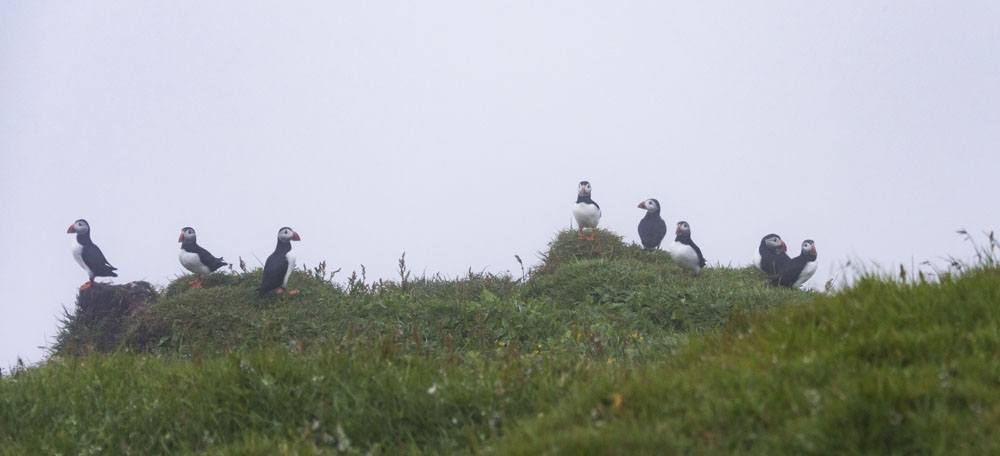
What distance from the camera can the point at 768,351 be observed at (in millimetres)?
6641

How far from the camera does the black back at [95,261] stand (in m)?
20.9

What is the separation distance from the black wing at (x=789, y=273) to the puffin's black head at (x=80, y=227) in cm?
1345

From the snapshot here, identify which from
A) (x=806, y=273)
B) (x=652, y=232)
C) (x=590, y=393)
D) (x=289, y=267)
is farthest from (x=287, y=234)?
(x=590, y=393)

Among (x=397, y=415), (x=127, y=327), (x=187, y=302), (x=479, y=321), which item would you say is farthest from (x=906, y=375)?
(x=127, y=327)

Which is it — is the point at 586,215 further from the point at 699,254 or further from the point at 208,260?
the point at 208,260

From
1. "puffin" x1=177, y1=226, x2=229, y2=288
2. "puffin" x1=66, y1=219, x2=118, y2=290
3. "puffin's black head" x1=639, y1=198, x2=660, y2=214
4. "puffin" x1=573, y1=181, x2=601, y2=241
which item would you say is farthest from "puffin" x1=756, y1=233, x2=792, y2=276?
"puffin" x1=66, y1=219, x2=118, y2=290

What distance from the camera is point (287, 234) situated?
18.9m

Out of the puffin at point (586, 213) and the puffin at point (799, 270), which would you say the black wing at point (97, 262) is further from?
the puffin at point (799, 270)

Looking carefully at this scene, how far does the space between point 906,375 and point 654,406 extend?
1344 millimetres

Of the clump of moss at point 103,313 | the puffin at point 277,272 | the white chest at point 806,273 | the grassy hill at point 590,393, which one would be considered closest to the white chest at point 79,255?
the clump of moss at point 103,313

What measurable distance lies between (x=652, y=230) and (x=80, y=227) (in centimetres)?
1171

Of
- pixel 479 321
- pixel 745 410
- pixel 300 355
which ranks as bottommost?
pixel 745 410

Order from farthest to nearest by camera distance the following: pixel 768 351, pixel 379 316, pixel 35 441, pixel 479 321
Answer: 1. pixel 379 316
2. pixel 479 321
3. pixel 35 441
4. pixel 768 351

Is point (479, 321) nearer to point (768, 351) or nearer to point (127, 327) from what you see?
point (127, 327)
